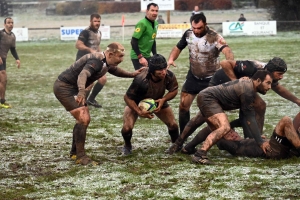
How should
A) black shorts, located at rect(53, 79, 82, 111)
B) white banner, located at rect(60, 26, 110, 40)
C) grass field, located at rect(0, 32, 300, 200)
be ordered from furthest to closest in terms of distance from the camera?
white banner, located at rect(60, 26, 110, 40), black shorts, located at rect(53, 79, 82, 111), grass field, located at rect(0, 32, 300, 200)

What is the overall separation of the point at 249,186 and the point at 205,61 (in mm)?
3423

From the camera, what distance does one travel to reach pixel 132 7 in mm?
51344

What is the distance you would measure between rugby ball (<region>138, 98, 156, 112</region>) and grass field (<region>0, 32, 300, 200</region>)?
701 millimetres

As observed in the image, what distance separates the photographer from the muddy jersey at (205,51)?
10.2 meters

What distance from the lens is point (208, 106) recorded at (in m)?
8.59

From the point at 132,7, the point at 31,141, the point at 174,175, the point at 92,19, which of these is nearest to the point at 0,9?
the point at 132,7

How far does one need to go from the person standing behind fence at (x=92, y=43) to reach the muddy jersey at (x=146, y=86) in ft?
17.9

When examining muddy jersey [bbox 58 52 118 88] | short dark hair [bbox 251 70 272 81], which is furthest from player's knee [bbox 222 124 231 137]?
muddy jersey [bbox 58 52 118 88]

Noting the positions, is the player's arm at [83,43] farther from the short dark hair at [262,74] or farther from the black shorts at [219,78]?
the short dark hair at [262,74]

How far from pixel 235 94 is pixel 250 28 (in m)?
26.5

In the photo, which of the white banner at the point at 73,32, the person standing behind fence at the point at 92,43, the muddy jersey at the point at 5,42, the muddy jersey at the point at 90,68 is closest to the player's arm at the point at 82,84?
the muddy jersey at the point at 90,68

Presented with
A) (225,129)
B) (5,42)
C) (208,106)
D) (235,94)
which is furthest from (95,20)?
(225,129)

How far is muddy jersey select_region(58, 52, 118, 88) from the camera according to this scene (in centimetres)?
868

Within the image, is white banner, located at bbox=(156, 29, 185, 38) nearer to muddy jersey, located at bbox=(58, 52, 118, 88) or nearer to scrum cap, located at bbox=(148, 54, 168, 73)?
muddy jersey, located at bbox=(58, 52, 118, 88)
